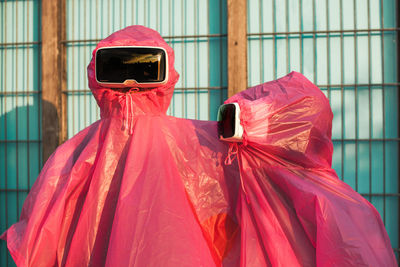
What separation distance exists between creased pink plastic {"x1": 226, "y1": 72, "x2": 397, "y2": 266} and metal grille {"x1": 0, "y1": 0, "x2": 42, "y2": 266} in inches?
92.3

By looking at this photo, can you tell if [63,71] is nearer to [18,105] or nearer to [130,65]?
[18,105]

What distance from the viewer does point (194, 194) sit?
1.54 meters

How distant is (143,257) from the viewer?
132 cm

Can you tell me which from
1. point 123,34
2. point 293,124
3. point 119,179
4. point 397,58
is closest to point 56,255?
point 119,179

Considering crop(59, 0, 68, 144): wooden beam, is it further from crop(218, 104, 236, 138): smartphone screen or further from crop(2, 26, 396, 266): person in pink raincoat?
crop(218, 104, 236, 138): smartphone screen

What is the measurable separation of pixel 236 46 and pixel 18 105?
2015mm

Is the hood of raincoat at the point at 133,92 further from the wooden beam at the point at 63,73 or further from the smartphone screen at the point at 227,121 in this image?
the wooden beam at the point at 63,73

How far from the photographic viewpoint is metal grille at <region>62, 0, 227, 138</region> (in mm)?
2922

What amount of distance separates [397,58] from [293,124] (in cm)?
191

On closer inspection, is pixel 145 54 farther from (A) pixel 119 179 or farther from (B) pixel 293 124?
(B) pixel 293 124

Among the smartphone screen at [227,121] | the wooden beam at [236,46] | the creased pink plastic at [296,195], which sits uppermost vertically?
the wooden beam at [236,46]

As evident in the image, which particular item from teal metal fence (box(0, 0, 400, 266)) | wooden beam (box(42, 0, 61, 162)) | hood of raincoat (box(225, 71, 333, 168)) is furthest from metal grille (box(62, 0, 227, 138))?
hood of raincoat (box(225, 71, 333, 168))

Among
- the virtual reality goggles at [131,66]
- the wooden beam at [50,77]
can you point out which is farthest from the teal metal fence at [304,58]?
the virtual reality goggles at [131,66]

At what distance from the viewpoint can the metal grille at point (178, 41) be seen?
2.92 m
